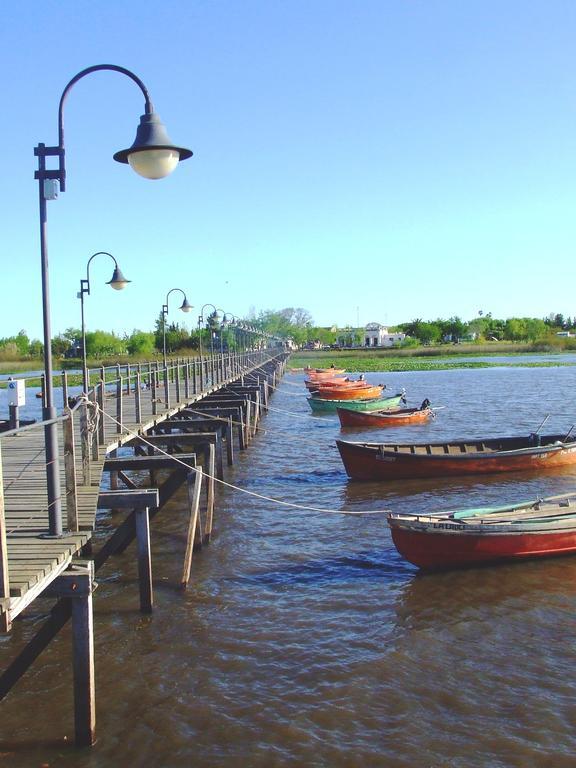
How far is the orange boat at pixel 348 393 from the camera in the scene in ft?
138

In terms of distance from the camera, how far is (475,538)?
11.8m

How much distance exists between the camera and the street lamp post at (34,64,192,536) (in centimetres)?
665

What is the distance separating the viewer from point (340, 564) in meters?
12.7

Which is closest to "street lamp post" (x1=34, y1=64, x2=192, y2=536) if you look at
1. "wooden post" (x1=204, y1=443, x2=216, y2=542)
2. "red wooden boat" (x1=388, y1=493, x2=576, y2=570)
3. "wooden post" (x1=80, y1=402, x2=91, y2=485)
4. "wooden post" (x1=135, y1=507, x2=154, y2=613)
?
"wooden post" (x1=80, y1=402, x2=91, y2=485)

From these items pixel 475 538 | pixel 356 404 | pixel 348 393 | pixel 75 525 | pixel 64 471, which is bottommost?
pixel 475 538

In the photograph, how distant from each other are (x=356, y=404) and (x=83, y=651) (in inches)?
1243

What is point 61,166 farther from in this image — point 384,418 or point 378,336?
point 378,336

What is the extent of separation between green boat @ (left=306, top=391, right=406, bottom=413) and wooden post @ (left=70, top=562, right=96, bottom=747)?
29.9 m

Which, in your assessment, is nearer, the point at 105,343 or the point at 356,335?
the point at 105,343

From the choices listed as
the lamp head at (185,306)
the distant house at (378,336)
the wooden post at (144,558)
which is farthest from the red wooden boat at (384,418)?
the distant house at (378,336)

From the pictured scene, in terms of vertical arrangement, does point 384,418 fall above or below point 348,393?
below

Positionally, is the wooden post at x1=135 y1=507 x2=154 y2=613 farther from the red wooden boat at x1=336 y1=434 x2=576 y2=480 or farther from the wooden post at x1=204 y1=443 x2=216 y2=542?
the red wooden boat at x1=336 y1=434 x2=576 y2=480

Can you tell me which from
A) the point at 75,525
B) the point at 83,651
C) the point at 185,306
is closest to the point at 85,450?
the point at 75,525

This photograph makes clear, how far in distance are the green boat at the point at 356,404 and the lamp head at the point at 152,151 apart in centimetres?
3020
